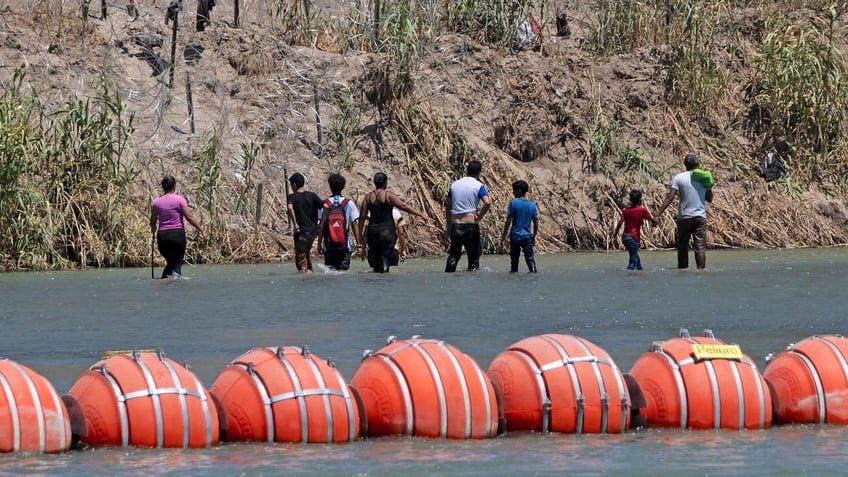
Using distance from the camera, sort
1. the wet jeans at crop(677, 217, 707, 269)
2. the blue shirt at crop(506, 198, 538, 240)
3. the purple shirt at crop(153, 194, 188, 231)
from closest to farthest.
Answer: the purple shirt at crop(153, 194, 188, 231) → the blue shirt at crop(506, 198, 538, 240) → the wet jeans at crop(677, 217, 707, 269)

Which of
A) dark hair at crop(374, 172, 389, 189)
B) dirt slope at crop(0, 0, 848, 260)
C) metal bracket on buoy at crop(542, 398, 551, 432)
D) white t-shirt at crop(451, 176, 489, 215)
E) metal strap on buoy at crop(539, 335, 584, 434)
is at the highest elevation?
dirt slope at crop(0, 0, 848, 260)

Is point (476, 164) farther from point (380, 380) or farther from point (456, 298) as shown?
point (380, 380)

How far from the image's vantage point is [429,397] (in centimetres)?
837

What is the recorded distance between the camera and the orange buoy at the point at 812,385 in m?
8.92

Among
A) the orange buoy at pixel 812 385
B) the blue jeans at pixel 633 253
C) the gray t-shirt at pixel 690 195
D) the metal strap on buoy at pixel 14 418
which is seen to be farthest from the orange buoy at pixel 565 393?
the gray t-shirt at pixel 690 195

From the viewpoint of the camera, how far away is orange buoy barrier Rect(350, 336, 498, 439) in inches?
329

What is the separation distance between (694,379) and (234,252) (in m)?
14.1

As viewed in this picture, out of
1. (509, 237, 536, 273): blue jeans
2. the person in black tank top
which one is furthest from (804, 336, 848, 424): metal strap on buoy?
the person in black tank top

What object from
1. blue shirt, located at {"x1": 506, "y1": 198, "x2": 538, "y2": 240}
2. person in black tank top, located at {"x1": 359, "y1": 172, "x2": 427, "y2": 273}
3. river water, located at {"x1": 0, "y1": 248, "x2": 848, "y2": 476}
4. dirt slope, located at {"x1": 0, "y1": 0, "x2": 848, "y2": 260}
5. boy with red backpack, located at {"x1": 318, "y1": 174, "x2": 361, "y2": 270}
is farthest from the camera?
dirt slope, located at {"x1": 0, "y1": 0, "x2": 848, "y2": 260}

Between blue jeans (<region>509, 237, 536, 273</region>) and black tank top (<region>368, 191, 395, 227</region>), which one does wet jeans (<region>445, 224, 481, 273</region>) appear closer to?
blue jeans (<region>509, 237, 536, 273</region>)

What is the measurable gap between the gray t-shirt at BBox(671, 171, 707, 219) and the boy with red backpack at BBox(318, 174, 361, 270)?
4.26m

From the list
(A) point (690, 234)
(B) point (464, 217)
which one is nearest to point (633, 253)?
(A) point (690, 234)

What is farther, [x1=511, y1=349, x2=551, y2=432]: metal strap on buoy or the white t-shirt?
the white t-shirt

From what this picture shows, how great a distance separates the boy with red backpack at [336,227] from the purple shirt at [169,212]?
70.7 inches
